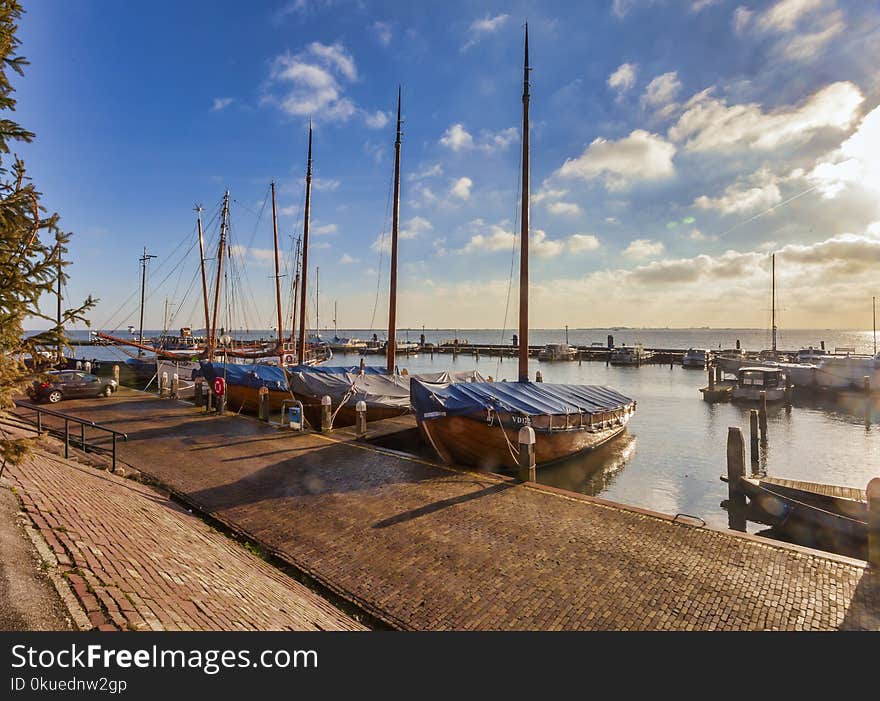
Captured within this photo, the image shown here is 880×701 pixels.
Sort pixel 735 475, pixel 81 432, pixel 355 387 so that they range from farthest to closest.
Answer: pixel 355 387
pixel 735 475
pixel 81 432

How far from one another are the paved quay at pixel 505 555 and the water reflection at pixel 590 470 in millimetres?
5580

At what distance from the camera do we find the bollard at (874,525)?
7242mm

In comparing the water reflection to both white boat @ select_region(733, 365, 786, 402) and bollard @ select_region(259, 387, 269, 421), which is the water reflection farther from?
white boat @ select_region(733, 365, 786, 402)

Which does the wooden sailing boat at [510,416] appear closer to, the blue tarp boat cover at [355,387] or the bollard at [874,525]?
the blue tarp boat cover at [355,387]

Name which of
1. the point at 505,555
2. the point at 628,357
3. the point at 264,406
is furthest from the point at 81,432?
the point at 628,357

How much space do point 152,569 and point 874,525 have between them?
→ 11.1 metres

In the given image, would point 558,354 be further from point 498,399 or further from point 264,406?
point 498,399

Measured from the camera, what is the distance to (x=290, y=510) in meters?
9.61

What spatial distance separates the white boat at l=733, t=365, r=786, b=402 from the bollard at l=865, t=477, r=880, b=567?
36.2 meters

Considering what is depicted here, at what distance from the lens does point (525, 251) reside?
19.4 meters

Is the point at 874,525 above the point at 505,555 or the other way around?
above

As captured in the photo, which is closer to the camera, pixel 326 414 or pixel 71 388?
pixel 326 414
